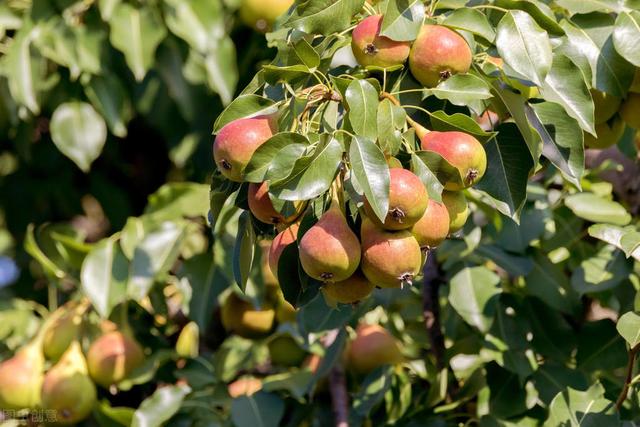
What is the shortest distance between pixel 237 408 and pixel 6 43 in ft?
3.47

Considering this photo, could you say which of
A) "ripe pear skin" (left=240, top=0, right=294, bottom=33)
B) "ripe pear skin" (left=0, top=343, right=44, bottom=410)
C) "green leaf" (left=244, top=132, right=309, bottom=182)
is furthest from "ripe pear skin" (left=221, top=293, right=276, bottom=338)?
"green leaf" (left=244, top=132, right=309, bottom=182)

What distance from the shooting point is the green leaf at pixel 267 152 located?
860 mm

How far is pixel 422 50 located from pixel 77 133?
1.20 metres

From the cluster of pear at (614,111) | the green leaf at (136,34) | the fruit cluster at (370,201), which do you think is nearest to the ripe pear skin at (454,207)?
the fruit cluster at (370,201)

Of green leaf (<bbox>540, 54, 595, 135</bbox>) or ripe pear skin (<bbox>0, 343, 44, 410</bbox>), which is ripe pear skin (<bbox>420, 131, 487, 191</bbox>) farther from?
ripe pear skin (<bbox>0, 343, 44, 410</bbox>)

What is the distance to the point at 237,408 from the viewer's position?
1.43 meters

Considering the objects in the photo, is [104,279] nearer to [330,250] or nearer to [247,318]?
[247,318]

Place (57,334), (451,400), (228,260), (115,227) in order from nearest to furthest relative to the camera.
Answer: (451,400)
(228,260)
(57,334)
(115,227)

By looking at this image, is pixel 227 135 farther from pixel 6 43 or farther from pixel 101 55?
pixel 6 43

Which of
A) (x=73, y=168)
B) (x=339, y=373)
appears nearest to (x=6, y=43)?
(x=73, y=168)

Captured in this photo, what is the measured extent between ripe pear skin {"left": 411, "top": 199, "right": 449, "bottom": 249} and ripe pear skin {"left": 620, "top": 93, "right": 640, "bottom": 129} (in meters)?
0.40

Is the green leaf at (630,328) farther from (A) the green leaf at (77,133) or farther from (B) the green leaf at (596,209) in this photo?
(A) the green leaf at (77,133)

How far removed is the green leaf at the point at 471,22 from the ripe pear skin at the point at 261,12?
106 cm

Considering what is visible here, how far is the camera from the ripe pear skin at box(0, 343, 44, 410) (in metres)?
1.65
